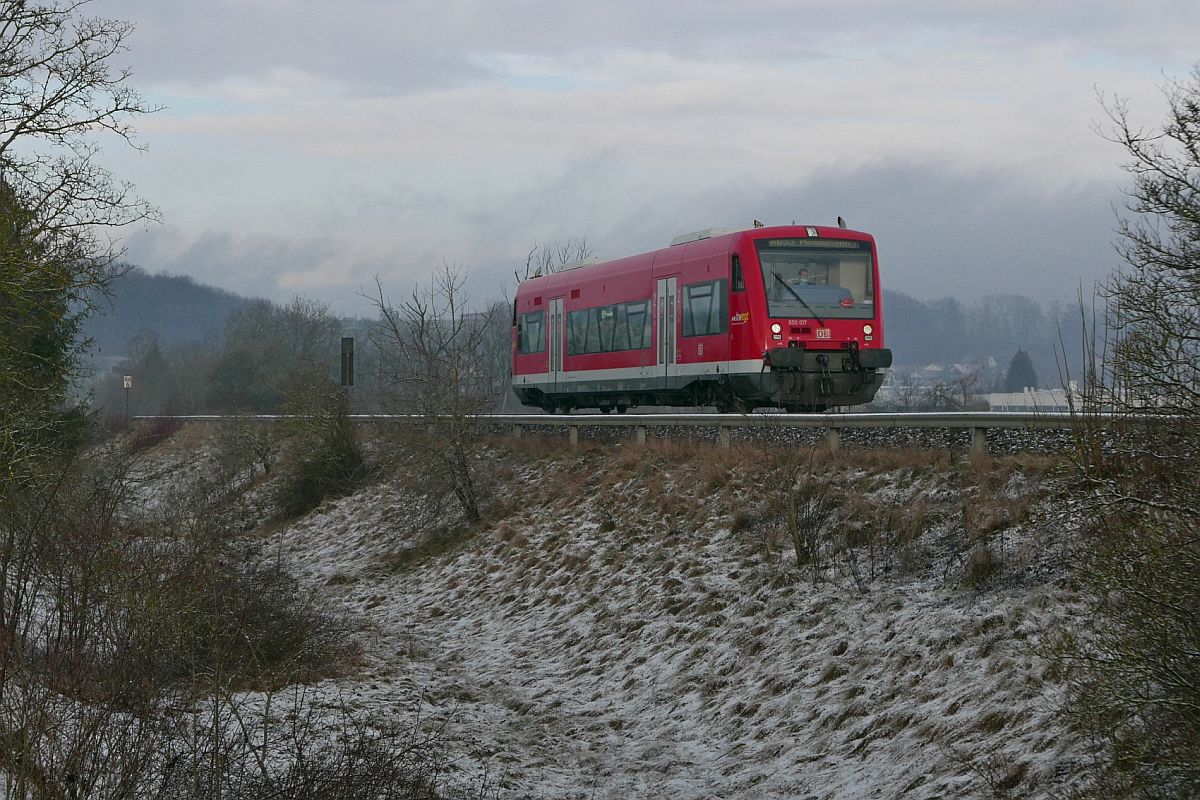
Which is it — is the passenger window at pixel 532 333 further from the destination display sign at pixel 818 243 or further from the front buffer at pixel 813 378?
the destination display sign at pixel 818 243

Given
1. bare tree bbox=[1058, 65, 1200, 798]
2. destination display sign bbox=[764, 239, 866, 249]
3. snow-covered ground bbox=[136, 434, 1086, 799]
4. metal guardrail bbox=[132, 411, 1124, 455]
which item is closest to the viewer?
bare tree bbox=[1058, 65, 1200, 798]

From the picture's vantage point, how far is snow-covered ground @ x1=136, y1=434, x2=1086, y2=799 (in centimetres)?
975

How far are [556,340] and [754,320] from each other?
766 cm

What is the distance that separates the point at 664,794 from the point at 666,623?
14.8ft

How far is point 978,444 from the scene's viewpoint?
14.6 m

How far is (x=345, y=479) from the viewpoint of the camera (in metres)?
30.8

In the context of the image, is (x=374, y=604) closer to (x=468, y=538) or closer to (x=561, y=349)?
(x=468, y=538)

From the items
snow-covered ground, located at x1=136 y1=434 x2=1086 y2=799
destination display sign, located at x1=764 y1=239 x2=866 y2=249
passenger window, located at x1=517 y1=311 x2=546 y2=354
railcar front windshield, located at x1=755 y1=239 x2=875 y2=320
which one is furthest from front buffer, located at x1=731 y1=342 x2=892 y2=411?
passenger window, located at x1=517 y1=311 x2=546 y2=354

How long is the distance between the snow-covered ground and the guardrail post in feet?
0.86

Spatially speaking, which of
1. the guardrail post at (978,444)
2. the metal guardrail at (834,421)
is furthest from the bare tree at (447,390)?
the guardrail post at (978,444)

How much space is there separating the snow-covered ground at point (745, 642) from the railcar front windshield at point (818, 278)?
2.92m

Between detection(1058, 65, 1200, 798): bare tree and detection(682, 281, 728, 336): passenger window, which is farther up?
detection(682, 281, 728, 336): passenger window

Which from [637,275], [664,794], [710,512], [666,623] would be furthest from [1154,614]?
[637,275]

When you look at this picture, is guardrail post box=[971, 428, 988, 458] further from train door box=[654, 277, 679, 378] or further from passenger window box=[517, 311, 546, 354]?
passenger window box=[517, 311, 546, 354]
